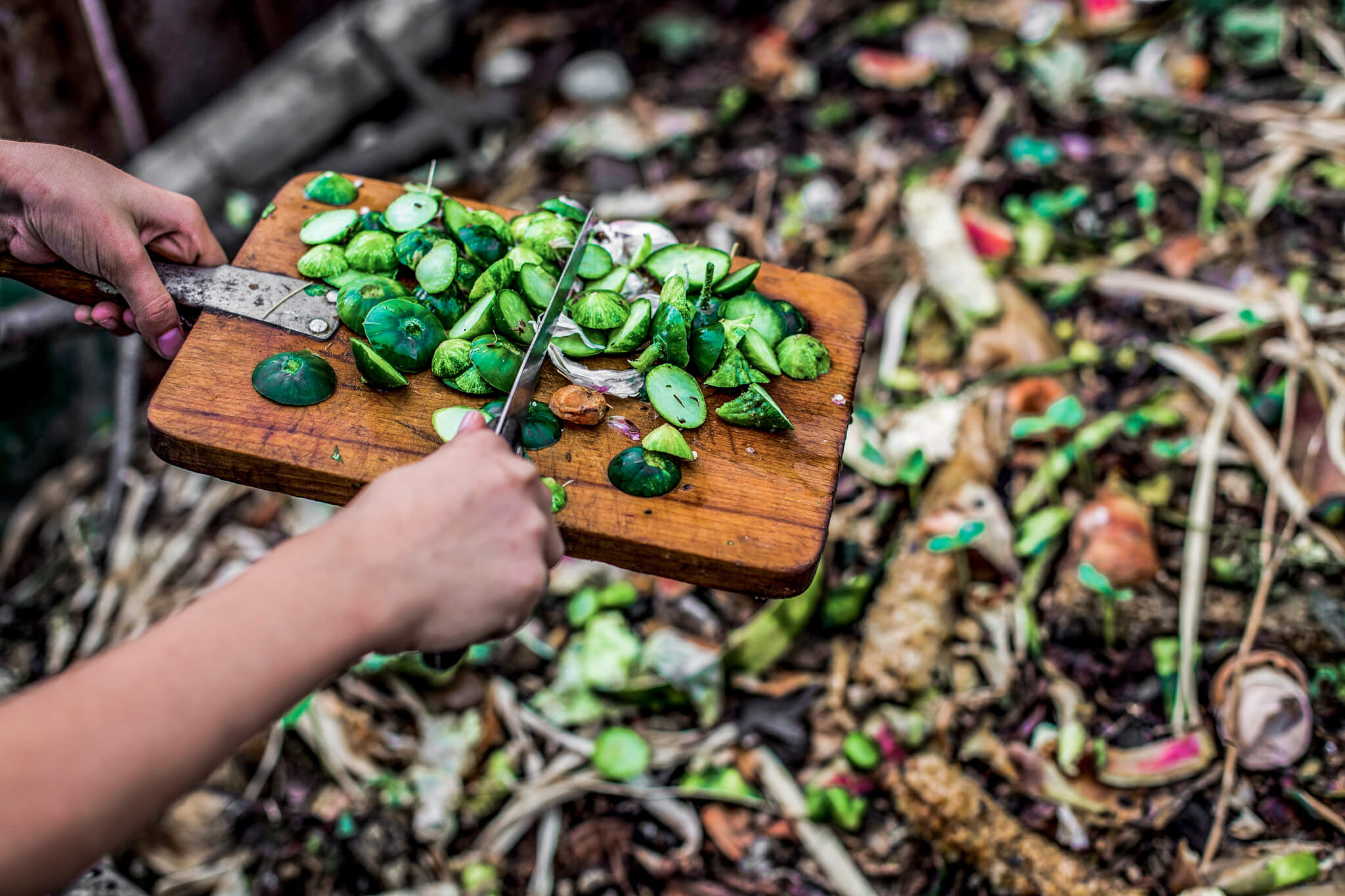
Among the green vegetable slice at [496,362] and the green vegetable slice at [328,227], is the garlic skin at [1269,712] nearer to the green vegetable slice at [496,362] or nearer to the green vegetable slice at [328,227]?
the green vegetable slice at [496,362]

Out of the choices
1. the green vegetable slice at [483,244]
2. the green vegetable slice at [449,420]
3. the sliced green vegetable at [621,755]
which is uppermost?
the green vegetable slice at [483,244]

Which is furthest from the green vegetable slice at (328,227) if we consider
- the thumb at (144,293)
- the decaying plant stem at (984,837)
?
the decaying plant stem at (984,837)

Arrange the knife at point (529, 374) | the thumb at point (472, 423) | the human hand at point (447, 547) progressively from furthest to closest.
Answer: the knife at point (529, 374)
the thumb at point (472, 423)
the human hand at point (447, 547)

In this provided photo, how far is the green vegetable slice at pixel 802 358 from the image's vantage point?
61.4 inches

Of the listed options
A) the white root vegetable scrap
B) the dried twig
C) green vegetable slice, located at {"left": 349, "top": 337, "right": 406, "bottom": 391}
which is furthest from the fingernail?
the dried twig

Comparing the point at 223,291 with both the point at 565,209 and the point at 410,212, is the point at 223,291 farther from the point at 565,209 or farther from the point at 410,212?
the point at 565,209

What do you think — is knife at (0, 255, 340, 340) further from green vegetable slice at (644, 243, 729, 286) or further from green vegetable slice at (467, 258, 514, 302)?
green vegetable slice at (644, 243, 729, 286)

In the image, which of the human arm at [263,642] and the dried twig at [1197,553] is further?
the dried twig at [1197,553]

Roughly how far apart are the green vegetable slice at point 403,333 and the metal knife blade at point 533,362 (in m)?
0.16

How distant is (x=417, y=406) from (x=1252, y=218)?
8.68ft

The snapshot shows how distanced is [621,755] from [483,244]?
51.2 inches

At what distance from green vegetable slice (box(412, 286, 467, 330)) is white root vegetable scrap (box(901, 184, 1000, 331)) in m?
1.66

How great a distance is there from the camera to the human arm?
2.94 feet

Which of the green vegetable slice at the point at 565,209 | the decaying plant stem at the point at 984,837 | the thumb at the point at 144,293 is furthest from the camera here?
the decaying plant stem at the point at 984,837
